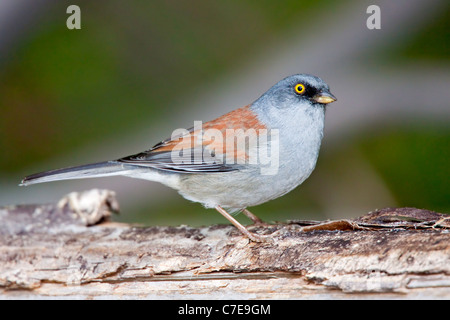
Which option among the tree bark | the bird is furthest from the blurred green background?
the tree bark

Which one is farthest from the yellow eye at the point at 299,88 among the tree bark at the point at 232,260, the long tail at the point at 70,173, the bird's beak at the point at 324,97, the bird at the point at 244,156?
the long tail at the point at 70,173

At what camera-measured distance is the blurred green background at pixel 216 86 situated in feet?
19.1

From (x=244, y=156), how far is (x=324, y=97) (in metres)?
0.76

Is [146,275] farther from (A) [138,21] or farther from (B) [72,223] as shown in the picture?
(A) [138,21]

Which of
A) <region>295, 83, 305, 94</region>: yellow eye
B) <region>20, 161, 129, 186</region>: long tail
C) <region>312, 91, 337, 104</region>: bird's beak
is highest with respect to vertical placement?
<region>295, 83, 305, 94</region>: yellow eye

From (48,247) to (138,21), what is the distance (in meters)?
4.03

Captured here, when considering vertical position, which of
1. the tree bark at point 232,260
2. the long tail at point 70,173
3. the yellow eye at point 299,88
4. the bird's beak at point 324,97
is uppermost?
the yellow eye at point 299,88

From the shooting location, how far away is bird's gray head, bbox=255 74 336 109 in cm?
420

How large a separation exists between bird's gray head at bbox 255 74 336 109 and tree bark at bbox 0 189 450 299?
3.10 feet

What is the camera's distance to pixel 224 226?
4.43 metres

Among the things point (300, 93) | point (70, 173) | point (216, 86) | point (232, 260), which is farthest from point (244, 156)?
point (216, 86)

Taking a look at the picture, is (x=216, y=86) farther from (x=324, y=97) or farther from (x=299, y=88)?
(x=324, y=97)

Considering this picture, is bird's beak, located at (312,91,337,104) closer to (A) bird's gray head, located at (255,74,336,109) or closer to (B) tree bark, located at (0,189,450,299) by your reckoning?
(A) bird's gray head, located at (255,74,336,109)

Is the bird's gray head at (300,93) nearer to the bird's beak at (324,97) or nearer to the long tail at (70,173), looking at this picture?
the bird's beak at (324,97)
